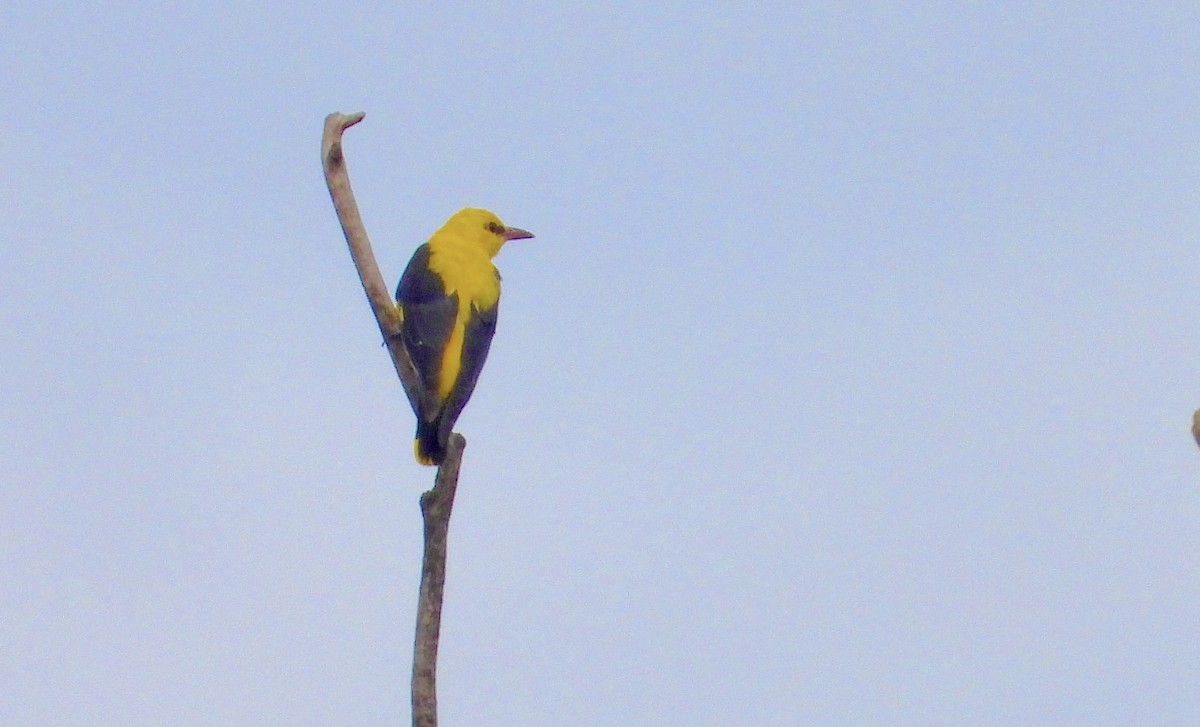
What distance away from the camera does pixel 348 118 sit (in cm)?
596

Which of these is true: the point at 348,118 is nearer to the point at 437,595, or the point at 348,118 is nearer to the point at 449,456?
the point at 449,456

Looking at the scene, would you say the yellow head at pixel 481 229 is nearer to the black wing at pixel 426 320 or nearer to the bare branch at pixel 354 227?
the black wing at pixel 426 320

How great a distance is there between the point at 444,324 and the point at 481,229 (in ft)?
7.19

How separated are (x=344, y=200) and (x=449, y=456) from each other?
3.33 feet

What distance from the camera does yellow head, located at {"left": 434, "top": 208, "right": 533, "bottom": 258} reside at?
9195 millimetres

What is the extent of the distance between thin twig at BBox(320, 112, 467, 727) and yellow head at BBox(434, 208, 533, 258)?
2.79m

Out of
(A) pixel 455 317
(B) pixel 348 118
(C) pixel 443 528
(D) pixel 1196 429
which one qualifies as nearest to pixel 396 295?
(A) pixel 455 317

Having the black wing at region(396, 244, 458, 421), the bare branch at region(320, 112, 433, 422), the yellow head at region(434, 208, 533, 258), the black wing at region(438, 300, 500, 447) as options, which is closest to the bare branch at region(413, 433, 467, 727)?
the bare branch at region(320, 112, 433, 422)

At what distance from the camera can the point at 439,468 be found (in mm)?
5656

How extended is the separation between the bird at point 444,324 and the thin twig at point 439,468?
0.17 metres

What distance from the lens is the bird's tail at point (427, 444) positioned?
6323 mm

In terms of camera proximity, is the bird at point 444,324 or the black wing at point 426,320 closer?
the bird at point 444,324

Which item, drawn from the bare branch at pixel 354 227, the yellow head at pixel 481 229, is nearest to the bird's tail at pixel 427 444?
the bare branch at pixel 354 227

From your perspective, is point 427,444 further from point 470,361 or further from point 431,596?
point 431,596
